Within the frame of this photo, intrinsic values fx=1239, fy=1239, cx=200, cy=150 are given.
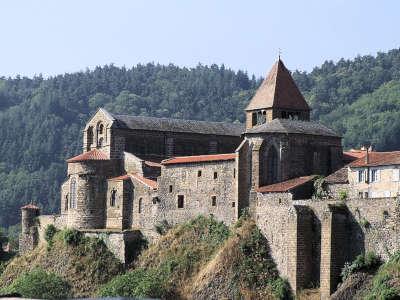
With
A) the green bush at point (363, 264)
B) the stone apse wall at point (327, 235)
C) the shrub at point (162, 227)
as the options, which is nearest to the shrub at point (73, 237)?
the shrub at point (162, 227)

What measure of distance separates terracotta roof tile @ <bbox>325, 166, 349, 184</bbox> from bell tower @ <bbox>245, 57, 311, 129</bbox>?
33.7ft

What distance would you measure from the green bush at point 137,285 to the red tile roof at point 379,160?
1548 centimetres

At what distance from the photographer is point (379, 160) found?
8056 centimetres

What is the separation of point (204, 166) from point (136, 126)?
1316 centimetres

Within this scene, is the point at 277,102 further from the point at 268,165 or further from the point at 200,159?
the point at 268,165

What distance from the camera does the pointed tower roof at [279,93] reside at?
304ft

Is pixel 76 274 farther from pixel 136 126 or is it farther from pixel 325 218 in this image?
pixel 325 218

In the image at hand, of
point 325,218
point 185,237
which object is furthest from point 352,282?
point 185,237

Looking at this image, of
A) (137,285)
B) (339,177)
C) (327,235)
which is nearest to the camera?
(327,235)

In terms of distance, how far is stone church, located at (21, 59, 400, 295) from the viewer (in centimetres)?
7750

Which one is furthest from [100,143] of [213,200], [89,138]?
[213,200]

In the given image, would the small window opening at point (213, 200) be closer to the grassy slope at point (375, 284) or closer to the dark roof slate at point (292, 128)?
the dark roof slate at point (292, 128)

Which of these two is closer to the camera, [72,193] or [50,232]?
[72,193]

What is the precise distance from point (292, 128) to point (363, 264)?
14.3 m
